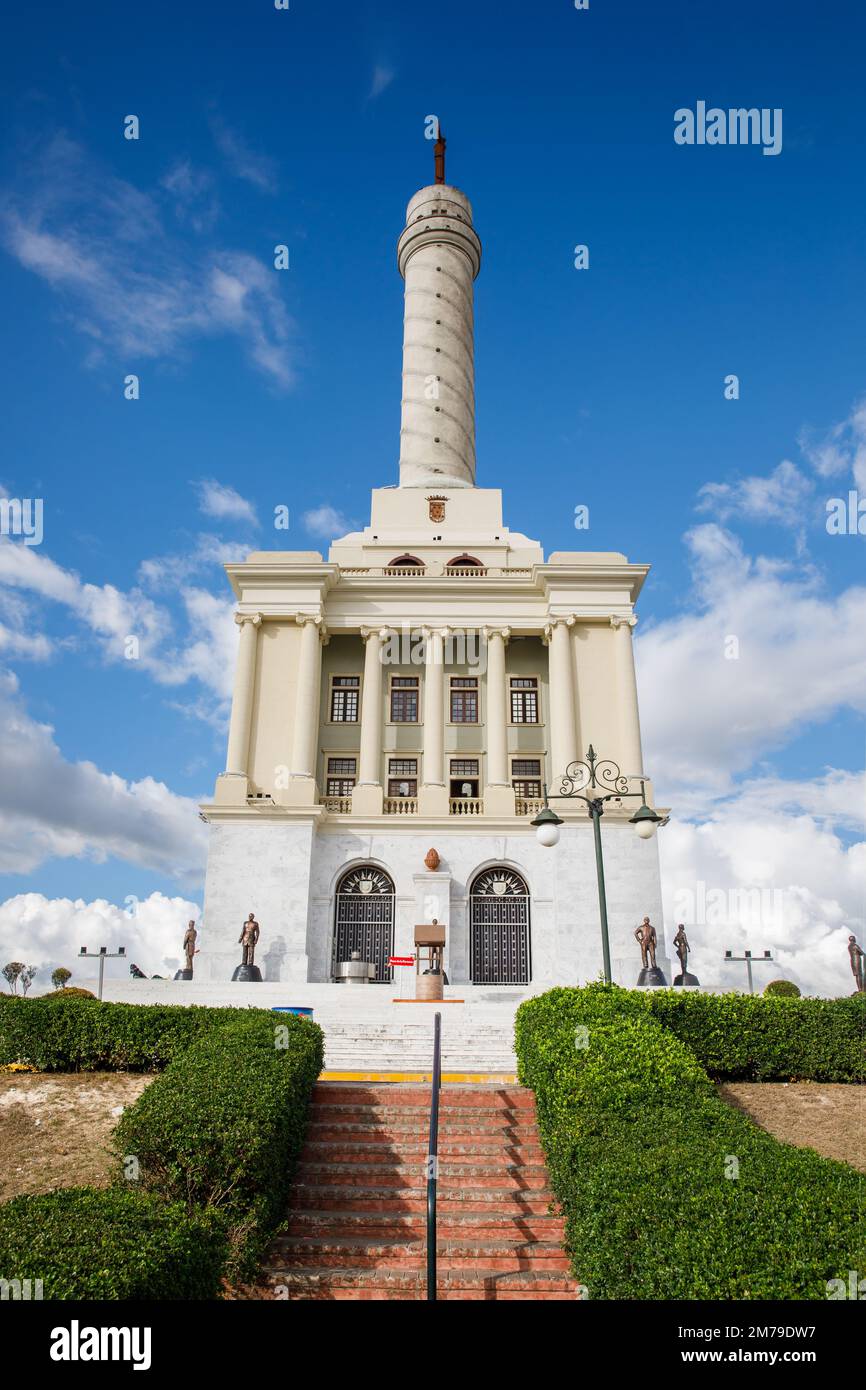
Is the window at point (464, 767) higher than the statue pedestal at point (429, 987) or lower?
higher

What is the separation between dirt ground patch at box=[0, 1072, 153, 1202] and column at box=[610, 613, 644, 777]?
23047 mm

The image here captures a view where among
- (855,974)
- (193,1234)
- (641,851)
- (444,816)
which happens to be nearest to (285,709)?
(444,816)

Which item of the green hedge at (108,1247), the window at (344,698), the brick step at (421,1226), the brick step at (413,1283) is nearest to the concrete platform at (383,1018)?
the brick step at (421,1226)

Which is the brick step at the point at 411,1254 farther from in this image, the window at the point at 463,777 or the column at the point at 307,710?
the window at the point at 463,777

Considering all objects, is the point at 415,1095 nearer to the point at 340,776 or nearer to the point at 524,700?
the point at 340,776

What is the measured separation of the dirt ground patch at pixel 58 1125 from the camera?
1085 cm

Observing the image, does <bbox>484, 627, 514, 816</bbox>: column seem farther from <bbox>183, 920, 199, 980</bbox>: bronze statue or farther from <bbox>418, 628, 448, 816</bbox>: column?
<bbox>183, 920, 199, 980</bbox>: bronze statue

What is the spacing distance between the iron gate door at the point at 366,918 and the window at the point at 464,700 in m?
7.00

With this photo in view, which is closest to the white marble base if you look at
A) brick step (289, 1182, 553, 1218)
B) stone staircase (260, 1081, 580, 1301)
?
stone staircase (260, 1081, 580, 1301)

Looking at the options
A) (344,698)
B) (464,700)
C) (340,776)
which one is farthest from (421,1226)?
(344,698)

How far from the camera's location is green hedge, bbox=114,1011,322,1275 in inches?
366

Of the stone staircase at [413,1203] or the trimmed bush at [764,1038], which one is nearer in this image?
the stone staircase at [413,1203]
